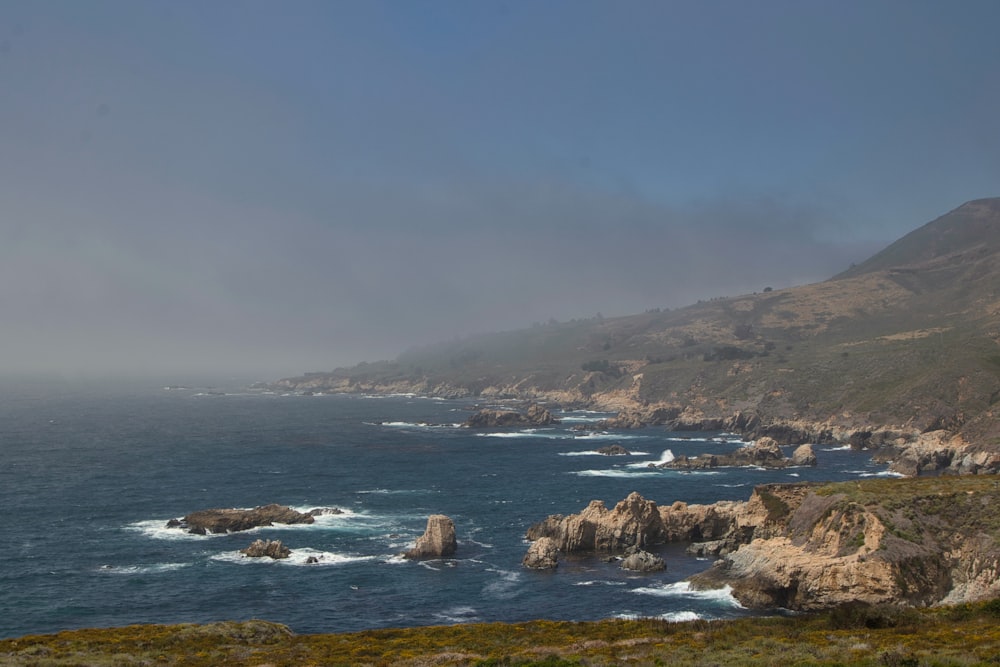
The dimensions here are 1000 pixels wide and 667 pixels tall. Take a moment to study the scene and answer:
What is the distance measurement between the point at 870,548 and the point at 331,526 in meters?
58.3

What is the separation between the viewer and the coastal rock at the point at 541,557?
230 ft

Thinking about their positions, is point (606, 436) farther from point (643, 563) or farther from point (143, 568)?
point (143, 568)

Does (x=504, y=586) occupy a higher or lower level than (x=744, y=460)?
higher

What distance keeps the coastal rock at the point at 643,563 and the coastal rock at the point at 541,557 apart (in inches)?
265

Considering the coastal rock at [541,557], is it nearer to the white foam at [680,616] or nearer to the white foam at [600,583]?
the white foam at [600,583]

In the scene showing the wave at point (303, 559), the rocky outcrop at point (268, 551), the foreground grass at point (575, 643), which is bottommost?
the wave at point (303, 559)

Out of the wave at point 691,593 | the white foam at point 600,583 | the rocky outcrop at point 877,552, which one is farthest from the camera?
the white foam at point 600,583

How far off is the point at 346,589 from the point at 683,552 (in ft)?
111

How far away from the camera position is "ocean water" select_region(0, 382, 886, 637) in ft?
193

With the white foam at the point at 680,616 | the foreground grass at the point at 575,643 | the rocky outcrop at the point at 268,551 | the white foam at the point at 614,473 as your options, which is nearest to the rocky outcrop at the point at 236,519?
the rocky outcrop at the point at 268,551

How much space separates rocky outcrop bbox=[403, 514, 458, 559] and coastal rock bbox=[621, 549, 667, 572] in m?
17.4

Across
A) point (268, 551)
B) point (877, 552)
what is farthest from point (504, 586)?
point (877, 552)

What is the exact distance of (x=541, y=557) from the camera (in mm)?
70750

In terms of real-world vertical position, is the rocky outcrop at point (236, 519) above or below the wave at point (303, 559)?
above
